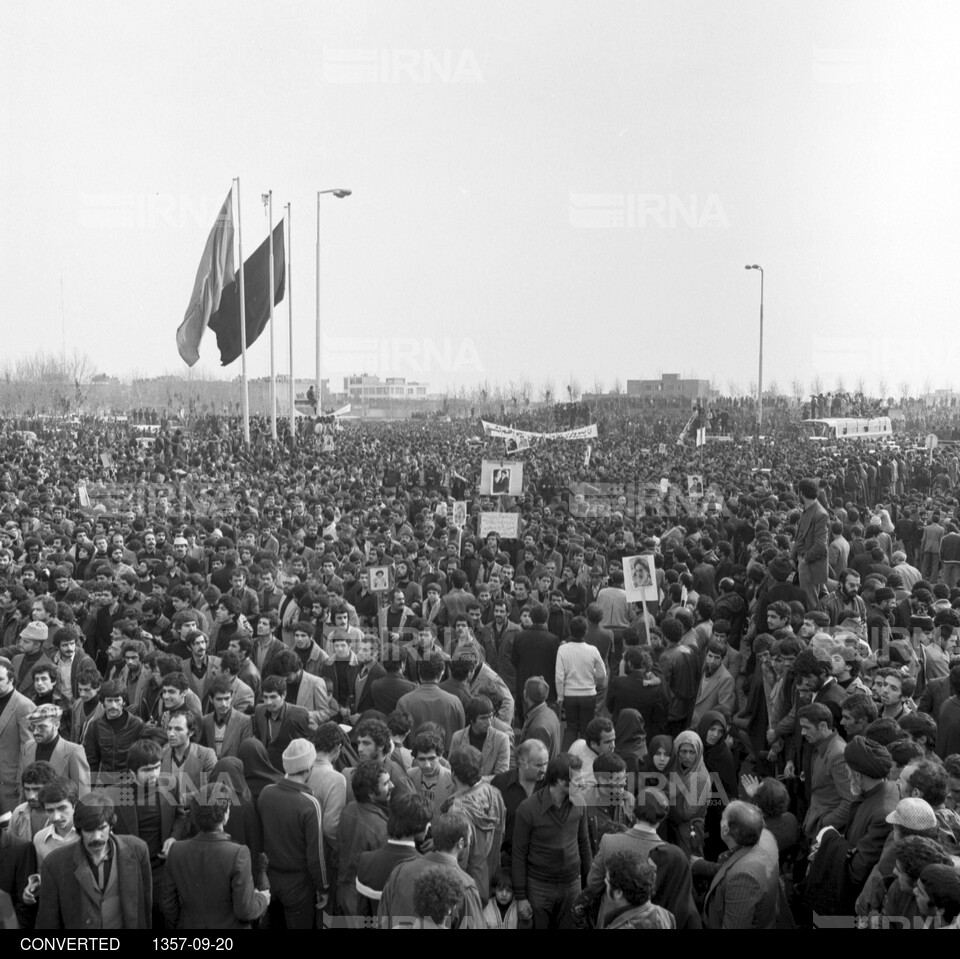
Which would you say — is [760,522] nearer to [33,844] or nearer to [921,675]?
[921,675]

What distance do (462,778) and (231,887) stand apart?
1247 mm

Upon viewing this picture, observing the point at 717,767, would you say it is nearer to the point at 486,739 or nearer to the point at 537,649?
the point at 486,739

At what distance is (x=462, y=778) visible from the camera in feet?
17.7

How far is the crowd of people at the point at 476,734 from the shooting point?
4773mm

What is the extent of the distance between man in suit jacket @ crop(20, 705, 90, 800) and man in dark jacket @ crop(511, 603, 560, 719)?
388 centimetres

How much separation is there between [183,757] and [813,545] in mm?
6781

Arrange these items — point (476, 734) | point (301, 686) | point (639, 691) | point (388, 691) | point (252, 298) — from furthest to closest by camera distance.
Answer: point (252, 298) < point (639, 691) < point (388, 691) < point (301, 686) < point (476, 734)

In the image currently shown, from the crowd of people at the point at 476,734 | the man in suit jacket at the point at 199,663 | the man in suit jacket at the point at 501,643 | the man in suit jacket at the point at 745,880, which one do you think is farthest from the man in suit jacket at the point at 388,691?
the man in suit jacket at the point at 745,880

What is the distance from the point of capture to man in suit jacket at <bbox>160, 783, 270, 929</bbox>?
15.7 feet

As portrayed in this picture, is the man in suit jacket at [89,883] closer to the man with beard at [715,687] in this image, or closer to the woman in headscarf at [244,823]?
the woman in headscarf at [244,823]

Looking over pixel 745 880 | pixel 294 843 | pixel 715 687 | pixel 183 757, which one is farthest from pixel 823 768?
pixel 183 757

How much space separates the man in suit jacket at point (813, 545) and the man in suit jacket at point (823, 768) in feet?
14.8

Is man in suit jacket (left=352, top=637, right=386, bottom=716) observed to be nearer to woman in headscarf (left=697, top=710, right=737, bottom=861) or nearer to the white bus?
woman in headscarf (left=697, top=710, right=737, bottom=861)

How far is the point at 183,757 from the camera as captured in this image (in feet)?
19.6
